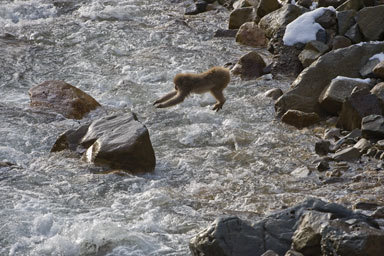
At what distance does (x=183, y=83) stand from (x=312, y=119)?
1.94 metres

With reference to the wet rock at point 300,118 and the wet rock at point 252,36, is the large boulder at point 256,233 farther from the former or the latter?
the wet rock at point 252,36

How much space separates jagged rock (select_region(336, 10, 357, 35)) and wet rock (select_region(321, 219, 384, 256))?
7.09 metres

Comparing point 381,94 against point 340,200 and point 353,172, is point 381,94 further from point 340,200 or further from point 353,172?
point 340,200

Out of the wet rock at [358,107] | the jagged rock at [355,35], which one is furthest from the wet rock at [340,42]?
the wet rock at [358,107]

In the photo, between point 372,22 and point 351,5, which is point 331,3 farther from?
point 372,22

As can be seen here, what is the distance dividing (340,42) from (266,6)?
9.16ft

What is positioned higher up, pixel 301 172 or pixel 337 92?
pixel 337 92

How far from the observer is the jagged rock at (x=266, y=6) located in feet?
45.5

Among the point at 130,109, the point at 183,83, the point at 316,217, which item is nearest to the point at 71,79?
the point at 130,109

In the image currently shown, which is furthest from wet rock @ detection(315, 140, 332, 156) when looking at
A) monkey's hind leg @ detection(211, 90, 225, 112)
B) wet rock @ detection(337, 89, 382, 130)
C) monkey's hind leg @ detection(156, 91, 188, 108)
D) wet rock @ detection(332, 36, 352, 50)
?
wet rock @ detection(332, 36, 352, 50)

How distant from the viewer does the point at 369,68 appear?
10.1m

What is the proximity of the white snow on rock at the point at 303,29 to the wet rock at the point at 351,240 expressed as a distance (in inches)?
271

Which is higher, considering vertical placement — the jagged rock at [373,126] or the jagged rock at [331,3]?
the jagged rock at [331,3]

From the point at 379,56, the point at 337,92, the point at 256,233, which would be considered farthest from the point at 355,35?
the point at 256,233
